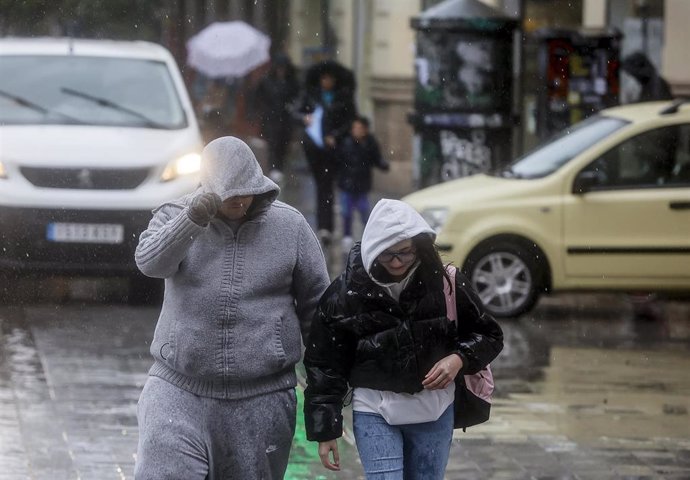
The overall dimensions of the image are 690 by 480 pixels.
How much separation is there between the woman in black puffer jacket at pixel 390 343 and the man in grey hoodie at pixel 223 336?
14 centimetres

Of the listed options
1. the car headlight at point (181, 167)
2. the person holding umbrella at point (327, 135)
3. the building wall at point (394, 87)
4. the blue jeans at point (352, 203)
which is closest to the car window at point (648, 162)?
the car headlight at point (181, 167)

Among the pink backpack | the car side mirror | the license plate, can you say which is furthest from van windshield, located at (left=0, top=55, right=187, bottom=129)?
the pink backpack

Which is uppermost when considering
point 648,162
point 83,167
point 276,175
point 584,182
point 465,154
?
point 83,167

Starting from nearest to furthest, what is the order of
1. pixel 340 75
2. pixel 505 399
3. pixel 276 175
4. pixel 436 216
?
1. pixel 505 399
2. pixel 436 216
3. pixel 340 75
4. pixel 276 175

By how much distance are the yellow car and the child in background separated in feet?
11.7

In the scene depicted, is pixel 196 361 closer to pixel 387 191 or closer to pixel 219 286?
pixel 219 286

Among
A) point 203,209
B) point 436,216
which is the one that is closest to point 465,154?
point 436,216

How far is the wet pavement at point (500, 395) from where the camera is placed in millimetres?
7465

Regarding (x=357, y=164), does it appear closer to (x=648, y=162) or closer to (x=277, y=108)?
(x=648, y=162)

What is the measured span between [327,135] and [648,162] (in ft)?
16.0

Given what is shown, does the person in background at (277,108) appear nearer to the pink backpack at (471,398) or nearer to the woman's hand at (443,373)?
the pink backpack at (471,398)

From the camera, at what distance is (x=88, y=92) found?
12.8 meters

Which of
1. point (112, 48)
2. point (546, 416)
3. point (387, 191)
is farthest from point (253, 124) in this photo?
point (546, 416)

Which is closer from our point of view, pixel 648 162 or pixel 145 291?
pixel 145 291
